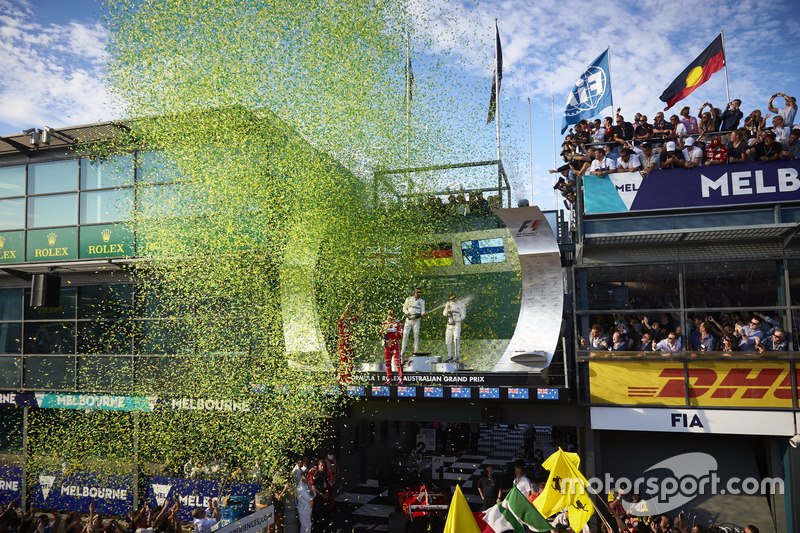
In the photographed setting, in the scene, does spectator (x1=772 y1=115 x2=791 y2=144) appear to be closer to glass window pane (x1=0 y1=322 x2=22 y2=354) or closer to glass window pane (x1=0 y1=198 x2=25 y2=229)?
glass window pane (x1=0 y1=198 x2=25 y2=229)

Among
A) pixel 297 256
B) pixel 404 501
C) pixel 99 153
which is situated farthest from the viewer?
pixel 99 153

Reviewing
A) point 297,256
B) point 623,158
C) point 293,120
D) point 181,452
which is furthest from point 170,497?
point 623,158

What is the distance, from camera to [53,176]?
749 inches

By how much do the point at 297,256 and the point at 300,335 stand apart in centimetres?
185

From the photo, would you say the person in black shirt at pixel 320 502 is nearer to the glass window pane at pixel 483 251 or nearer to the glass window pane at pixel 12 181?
the glass window pane at pixel 483 251

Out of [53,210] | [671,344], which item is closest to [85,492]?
[53,210]

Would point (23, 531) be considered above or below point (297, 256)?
below

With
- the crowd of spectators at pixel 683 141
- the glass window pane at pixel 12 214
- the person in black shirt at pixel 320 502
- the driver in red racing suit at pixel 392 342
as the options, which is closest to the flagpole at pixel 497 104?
the crowd of spectators at pixel 683 141

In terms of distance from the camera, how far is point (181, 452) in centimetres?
1464

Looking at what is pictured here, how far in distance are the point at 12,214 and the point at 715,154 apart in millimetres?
21050

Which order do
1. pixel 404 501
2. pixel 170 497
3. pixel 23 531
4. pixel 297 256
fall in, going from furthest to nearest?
pixel 170 497 < pixel 404 501 < pixel 297 256 < pixel 23 531

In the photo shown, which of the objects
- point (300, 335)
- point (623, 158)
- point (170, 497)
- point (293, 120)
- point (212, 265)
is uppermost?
point (293, 120)

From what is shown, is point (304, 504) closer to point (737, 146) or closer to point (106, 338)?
point (106, 338)

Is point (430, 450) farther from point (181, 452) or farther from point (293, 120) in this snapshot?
point (293, 120)
